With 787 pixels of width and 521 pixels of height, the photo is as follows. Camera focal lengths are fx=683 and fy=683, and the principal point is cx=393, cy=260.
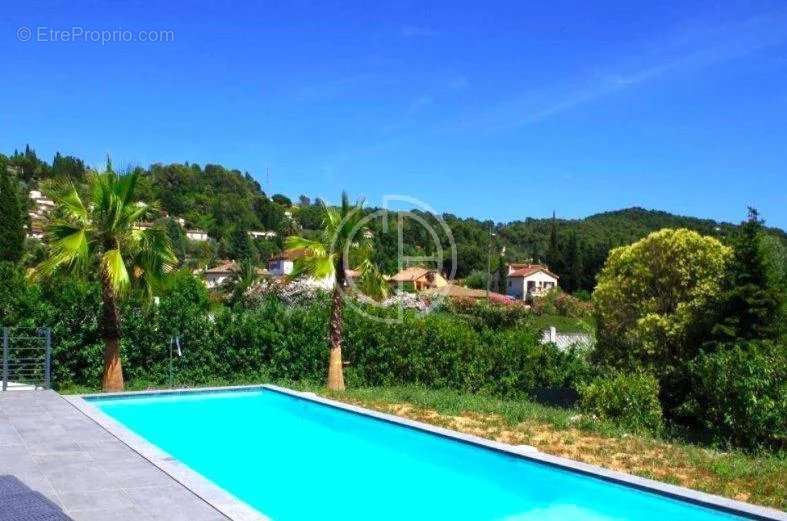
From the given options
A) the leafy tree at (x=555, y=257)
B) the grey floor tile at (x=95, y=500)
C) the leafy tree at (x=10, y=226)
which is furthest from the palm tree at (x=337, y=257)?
the leafy tree at (x=555, y=257)

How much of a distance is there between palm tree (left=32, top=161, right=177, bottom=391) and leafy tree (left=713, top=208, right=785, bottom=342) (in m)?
10.3

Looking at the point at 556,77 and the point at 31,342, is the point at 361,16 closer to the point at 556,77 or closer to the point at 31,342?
the point at 556,77

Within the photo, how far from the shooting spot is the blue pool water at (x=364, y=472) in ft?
22.7

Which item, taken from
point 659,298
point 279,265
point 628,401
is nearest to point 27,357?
point 628,401

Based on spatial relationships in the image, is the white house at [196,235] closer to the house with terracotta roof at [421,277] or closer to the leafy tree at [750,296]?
the house with terracotta roof at [421,277]

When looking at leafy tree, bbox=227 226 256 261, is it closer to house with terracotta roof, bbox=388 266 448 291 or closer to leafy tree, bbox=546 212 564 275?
house with terracotta roof, bbox=388 266 448 291

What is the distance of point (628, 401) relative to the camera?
452 inches

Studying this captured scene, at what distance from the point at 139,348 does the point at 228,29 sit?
683 cm

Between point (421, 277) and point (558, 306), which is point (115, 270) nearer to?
point (558, 306)

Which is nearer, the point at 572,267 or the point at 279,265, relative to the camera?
the point at 572,267

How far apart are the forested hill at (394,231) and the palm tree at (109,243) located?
18.0 meters

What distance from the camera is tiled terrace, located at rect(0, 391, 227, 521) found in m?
5.36

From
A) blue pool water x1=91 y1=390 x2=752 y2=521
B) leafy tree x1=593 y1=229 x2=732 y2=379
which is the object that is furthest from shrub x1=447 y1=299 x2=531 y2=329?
blue pool water x1=91 y1=390 x2=752 y2=521

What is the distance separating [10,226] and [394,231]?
28.3m
